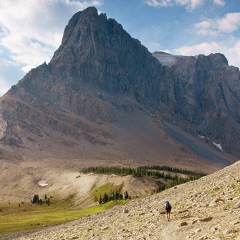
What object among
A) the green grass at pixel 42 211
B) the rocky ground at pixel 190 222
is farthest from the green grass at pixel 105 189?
the rocky ground at pixel 190 222

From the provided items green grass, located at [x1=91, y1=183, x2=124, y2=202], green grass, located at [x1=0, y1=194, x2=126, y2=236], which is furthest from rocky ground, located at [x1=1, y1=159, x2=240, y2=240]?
green grass, located at [x1=91, y1=183, x2=124, y2=202]

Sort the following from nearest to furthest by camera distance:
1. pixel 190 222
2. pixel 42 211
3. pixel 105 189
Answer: pixel 190 222, pixel 42 211, pixel 105 189

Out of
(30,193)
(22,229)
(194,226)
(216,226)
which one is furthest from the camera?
(30,193)

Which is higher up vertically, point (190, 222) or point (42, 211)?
point (190, 222)

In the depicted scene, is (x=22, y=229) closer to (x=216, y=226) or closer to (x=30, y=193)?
(x=216, y=226)

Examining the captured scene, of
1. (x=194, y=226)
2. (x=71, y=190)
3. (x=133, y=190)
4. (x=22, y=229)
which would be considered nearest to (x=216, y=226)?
(x=194, y=226)

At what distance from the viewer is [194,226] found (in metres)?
26.1

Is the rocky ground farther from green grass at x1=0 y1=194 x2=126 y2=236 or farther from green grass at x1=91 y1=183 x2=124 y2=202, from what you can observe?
green grass at x1=91 y1=183 x2=124 y2=202

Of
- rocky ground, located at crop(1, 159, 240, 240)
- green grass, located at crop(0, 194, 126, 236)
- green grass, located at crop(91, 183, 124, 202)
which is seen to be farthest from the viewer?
green grass, located at crop(91, 183, 124, 202)

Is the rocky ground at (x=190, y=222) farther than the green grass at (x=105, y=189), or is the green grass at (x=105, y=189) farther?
the green grass at (x=105, y=189)

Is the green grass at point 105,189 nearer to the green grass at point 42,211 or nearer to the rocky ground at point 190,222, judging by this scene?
the green grass at point 42,211

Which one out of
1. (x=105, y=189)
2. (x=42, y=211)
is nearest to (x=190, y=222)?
(x=42, y=211)

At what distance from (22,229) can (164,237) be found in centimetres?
5675

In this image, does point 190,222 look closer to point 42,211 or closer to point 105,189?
point 42,211
